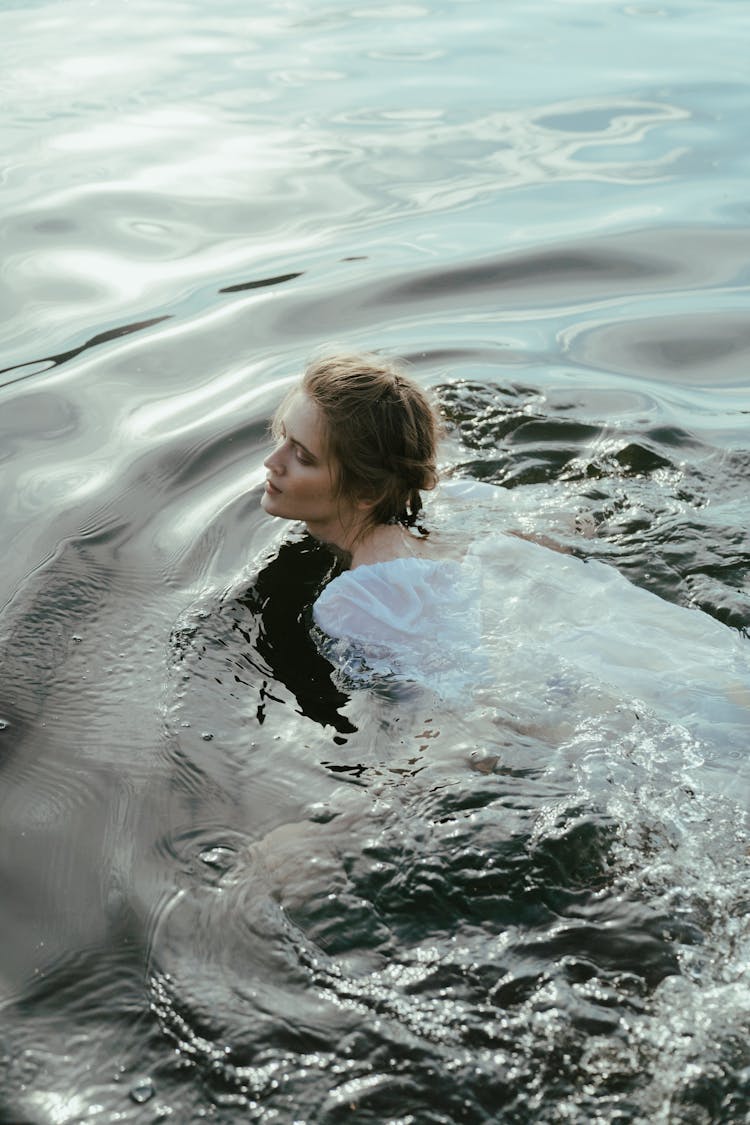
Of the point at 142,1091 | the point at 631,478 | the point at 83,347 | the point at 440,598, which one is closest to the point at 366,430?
the point at 440,598

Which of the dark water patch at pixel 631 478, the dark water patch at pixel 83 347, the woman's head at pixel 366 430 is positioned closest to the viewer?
the woman's head at pixel 366 430

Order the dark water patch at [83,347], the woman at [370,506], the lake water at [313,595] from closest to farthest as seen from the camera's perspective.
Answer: the lake water at [313,595] → the woman at [370,506] → the dark water patch at [83,347]

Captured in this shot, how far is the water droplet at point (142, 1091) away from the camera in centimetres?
307

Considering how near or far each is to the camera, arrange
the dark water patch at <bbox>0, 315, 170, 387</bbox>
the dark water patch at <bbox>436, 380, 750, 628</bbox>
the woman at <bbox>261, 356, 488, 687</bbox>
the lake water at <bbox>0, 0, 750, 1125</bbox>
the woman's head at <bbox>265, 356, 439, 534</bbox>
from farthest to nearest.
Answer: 1. the dark water patch at <bbox>0, 315, 170, 387</bbox>
2. the dark water patch at <bbox>436, 380, 750, 628</bbox>
3. the woman's head at <bbox>265, 356, 439, 534</bbox>
4. the woman at <bbox>261, 356, 488, 687</bbox>
5. the lake water at <bbox>0, 0, 750, 1125</bbox>

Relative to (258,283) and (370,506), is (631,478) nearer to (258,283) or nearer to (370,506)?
(370,506)

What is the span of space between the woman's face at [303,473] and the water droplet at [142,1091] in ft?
7.75

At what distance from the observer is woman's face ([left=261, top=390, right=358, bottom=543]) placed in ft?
16.2

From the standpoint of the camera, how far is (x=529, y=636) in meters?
4.59

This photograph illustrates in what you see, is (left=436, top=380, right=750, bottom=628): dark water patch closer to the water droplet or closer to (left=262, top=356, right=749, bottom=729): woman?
(left=262, top=356, right=749, bottom=729): woman

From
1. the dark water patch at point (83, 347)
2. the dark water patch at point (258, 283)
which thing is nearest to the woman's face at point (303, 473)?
the dark water patch at point (83, 347)

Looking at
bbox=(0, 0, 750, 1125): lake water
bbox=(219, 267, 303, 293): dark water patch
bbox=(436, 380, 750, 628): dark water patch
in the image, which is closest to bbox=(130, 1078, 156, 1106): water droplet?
Result: bbox=(0, 0, 750, 1125): lake water

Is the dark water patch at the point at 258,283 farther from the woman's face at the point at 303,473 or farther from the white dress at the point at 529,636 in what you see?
the white dress at the point at 529,636

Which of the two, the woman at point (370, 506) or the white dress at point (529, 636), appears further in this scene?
the woman at point (370, 506)

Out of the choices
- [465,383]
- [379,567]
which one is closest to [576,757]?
[379,567]
